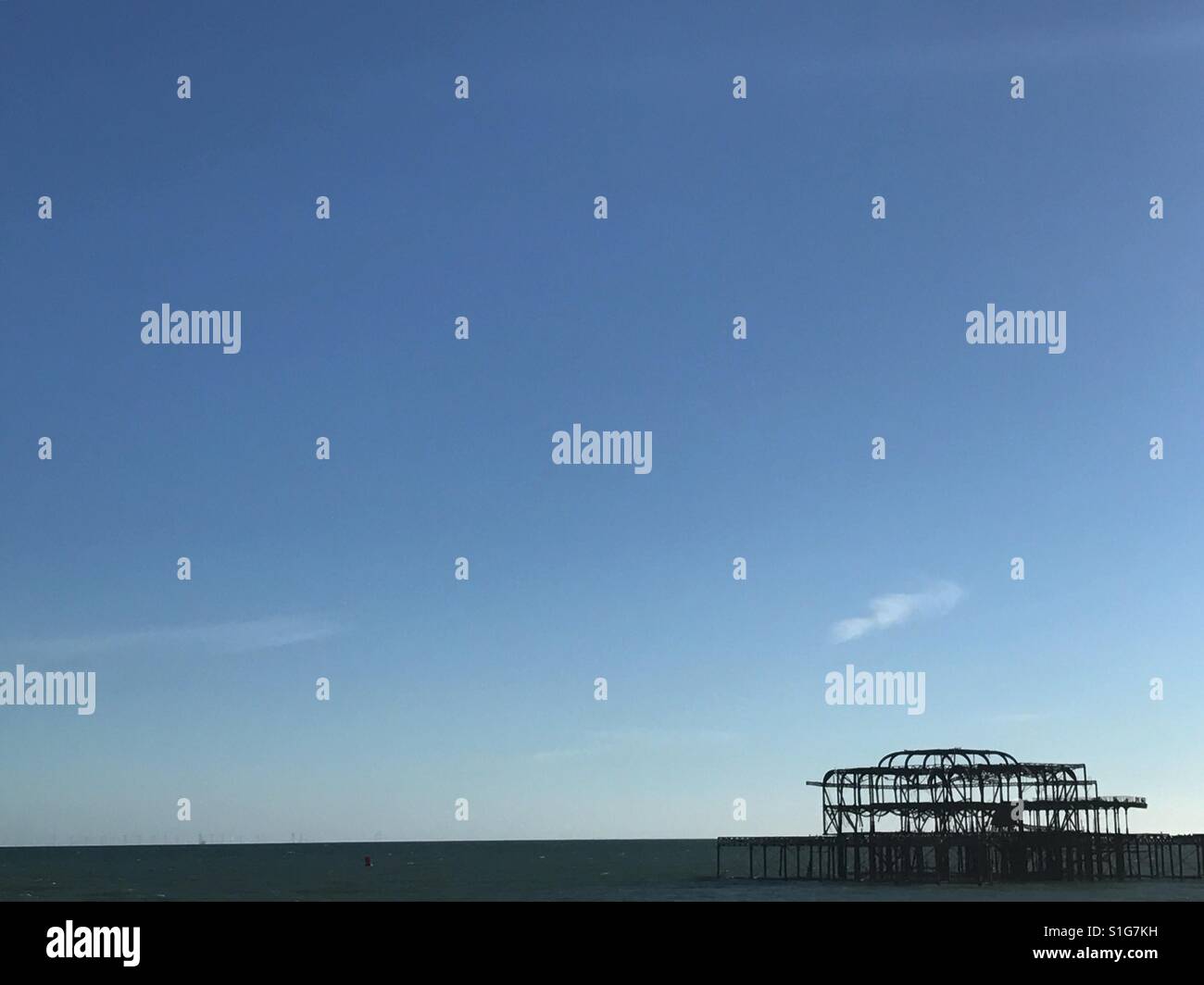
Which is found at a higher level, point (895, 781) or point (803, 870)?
point (895, 781)

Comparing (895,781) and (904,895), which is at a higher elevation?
(895,781)

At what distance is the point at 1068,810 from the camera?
9888cm

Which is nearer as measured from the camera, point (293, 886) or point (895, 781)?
point (895, 781)

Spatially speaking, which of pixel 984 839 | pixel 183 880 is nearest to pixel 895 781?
pixel 984 839
